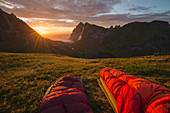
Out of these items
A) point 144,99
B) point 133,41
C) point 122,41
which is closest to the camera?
point 144,99

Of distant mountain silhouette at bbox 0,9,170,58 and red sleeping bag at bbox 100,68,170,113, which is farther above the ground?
distant mountain silhouette at bbox 0,9,170,58

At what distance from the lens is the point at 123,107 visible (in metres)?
4.15

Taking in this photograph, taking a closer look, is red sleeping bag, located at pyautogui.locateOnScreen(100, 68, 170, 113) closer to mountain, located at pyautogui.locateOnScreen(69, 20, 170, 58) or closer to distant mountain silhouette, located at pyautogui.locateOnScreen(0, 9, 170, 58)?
distant mountain silhouette, located at pyautogui.locateOnScreen(0, 9, 170, 58)

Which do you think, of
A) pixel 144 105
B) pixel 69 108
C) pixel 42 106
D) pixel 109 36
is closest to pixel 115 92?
pixel 144 105

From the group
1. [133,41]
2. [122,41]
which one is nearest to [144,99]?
[133,41]

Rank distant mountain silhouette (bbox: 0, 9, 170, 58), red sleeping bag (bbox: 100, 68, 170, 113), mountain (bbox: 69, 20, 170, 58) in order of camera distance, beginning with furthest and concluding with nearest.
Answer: mountain (bbox: 69, 20, 170, 58) < distant mountain silhouette (bbox: 0, 9, 170, 58) < red sleeping bag (bbox: 100, 68, 170, 113)

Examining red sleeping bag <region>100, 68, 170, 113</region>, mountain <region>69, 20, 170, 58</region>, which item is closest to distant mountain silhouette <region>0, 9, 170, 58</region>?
mountain <region>69, 20, 170, 58</region>

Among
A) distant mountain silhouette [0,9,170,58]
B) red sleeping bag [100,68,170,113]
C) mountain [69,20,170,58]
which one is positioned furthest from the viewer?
mountain [69,20,170,58]

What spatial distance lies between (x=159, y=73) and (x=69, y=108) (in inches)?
476

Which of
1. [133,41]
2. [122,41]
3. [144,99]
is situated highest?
[122,41]

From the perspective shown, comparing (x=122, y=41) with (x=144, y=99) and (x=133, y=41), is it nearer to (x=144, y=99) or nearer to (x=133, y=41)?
(x=133, y=41)

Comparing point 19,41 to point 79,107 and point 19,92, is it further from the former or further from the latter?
point 79,107

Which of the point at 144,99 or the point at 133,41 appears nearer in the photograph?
the point at 144,99

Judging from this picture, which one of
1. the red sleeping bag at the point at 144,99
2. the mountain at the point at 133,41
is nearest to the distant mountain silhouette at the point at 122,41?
the mountain at the point at 133,41
